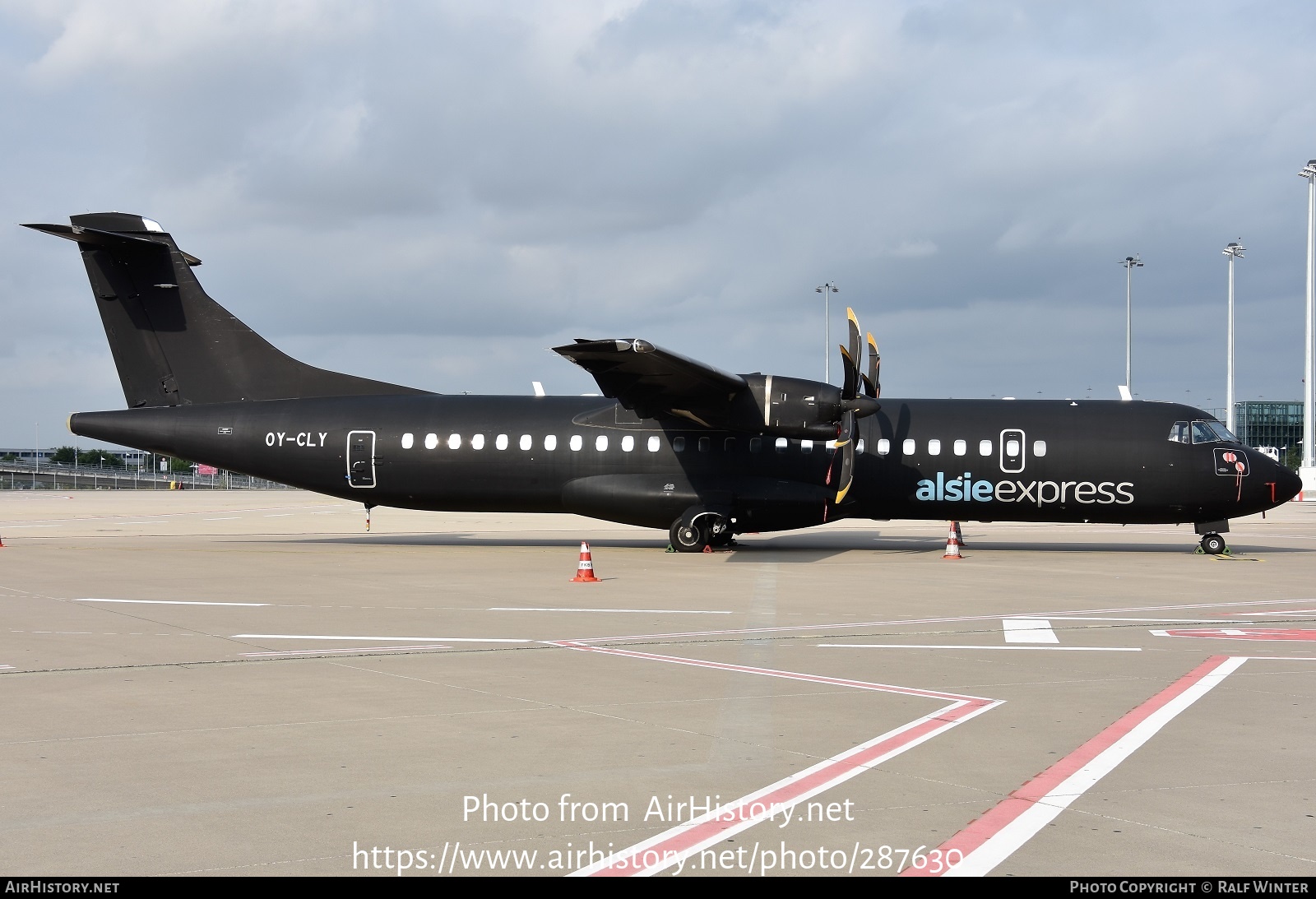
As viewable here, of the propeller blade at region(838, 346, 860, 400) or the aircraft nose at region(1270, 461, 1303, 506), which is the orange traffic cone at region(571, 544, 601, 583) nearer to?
the propeller blade at region(838, 346, 860, 400)

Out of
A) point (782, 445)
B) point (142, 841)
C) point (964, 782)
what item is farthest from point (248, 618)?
point (782, 445)

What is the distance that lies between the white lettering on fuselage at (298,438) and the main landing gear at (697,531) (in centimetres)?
828

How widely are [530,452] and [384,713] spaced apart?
1719cm

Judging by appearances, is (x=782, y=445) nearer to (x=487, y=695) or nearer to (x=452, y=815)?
(x=487, y=695)

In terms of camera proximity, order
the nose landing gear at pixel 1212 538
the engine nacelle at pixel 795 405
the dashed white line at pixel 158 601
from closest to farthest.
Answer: the dashed white line at pixel 158 601 < the engine nacelle at pixel 795 405 < the nose landing gear at pixel 1212 538

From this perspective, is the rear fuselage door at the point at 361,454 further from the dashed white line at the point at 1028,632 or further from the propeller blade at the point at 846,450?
the dashed white line at the point at 1028,632

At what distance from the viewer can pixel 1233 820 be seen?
5.89 meters

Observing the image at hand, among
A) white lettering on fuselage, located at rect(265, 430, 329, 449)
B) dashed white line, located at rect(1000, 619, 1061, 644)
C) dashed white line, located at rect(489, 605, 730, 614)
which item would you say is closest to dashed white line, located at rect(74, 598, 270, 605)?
dashed white line, located at rect(489, 605, 730, 614)

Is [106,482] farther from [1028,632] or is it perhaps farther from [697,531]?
[1028,632]

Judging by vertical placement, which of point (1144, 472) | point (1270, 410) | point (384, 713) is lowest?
point (384, 713)

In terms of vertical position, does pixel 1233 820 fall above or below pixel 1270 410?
below

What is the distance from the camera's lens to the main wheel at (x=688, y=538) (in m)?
24.6

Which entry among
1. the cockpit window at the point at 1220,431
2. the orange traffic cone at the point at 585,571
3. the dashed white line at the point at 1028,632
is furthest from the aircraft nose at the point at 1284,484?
the orange traffic cone at the point at 585,571

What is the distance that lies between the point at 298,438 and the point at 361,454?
1513mm
